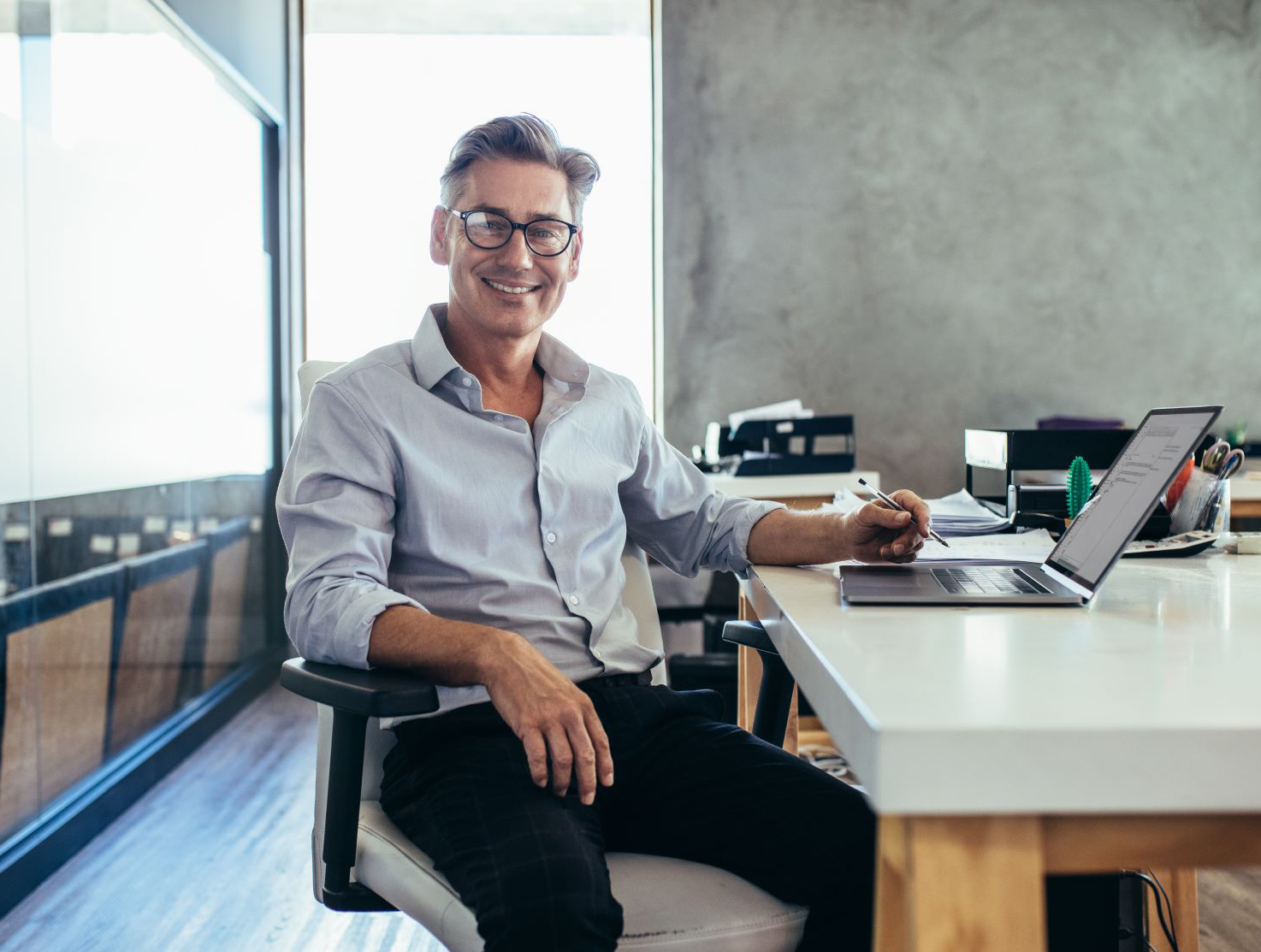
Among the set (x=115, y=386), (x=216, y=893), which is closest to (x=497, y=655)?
(x=216, y=893)

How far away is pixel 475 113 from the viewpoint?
4098mm

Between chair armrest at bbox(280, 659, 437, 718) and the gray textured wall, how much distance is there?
295cm

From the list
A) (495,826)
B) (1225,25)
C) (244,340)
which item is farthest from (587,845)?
(1225,25)

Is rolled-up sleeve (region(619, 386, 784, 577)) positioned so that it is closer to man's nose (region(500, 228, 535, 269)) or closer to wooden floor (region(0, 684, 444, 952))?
man's nose (region(500, 228, 535, 269))

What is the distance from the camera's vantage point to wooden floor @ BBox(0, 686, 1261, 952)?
1.91 metres

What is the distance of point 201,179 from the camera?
316 centimetres

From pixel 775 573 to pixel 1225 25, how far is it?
151 inches

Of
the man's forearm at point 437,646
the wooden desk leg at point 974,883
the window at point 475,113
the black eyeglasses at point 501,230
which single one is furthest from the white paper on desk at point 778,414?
the wooden desk leg at point 974,883

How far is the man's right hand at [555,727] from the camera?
947 mm

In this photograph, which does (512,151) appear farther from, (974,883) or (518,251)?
(974,883)

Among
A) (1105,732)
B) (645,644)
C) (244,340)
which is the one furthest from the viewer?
(244,340)

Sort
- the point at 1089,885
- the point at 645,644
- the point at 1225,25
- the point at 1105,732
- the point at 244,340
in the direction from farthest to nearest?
the point at 1225,25 → the point at 244,340 → the point at 645,644 → the point at 1089,885 → the point at 1105,732

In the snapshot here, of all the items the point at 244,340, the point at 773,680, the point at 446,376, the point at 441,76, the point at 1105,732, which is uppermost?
the point at 441,76

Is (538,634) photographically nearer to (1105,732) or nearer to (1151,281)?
(1105,732)
